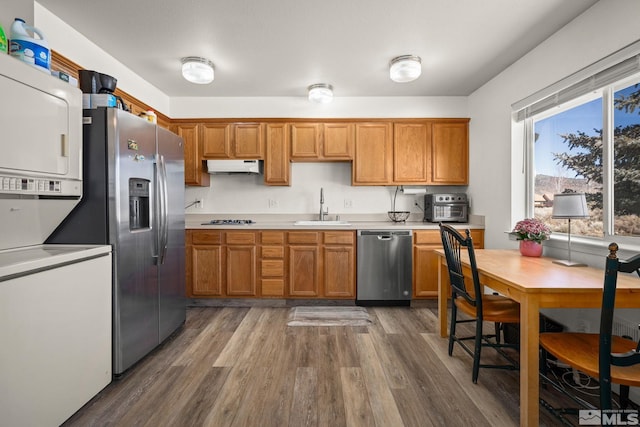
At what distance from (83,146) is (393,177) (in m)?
3.13

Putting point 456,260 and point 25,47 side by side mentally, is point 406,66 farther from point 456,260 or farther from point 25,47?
point 25,47

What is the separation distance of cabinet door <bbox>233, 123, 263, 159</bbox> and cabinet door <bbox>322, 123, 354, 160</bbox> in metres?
0.81

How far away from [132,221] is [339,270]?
2182 mm

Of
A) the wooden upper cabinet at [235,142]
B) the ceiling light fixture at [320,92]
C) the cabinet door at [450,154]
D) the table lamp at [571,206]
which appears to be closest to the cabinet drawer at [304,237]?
the wooden upper cabinet at [235,142]

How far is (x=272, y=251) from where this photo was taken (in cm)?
369

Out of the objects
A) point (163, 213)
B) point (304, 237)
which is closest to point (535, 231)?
point (304, 237)

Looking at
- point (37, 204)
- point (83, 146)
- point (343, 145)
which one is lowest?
point (37, 204)

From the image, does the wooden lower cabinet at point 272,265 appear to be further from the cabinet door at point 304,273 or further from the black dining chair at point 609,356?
the black dining chair at point 609,356

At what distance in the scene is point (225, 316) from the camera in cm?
340

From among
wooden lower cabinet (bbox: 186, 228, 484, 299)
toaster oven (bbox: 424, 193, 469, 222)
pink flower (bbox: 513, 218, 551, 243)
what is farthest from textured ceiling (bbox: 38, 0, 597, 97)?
wooden lower cabinet (bbox: 186, 228, 484, 299)

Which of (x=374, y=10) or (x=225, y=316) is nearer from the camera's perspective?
(x=374, y=10)

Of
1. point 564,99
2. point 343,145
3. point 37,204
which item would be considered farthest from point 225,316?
point 564,99

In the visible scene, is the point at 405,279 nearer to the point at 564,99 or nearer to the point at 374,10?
the point at 564,99

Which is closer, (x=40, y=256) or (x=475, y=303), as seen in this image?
(x=40, y=256)
